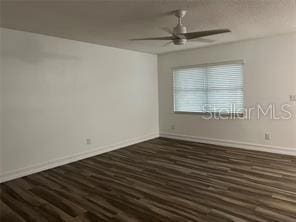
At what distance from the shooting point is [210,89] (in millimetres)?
5582

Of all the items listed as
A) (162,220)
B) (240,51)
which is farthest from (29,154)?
(240,51)

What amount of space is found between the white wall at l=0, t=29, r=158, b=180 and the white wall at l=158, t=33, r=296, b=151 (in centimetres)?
151

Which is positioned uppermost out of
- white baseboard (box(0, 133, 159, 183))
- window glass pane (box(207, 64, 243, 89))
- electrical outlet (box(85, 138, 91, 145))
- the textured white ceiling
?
the textured white ceiling

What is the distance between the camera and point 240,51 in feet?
16.4

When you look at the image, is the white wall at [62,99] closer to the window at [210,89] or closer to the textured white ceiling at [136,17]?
the textured white ceiling at [136,17]

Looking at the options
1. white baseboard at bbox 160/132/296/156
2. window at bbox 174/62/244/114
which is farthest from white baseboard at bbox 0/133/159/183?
window at bbox 174/62/244/114

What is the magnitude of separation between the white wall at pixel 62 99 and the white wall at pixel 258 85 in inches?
59.6

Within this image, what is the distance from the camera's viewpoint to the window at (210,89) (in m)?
5.16

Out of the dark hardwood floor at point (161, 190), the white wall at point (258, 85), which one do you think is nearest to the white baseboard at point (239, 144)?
the white wall at point (258, 85)

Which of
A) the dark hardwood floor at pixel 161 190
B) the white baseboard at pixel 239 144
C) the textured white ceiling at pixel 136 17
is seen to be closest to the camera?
the dark hardwood floor at pixel 161 190

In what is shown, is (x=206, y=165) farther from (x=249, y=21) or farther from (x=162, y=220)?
(x=249, y=21)

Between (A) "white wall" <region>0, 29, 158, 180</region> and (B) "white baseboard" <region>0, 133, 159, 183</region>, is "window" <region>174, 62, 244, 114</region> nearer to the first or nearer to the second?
(A) "white wall" <region>0, 29, 158, 180</region>

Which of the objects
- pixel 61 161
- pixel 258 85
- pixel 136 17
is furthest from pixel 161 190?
pixel 258 85

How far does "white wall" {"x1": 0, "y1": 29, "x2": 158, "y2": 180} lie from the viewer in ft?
12.1
